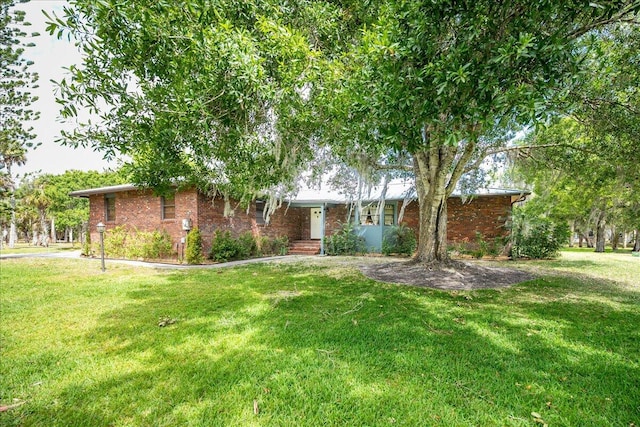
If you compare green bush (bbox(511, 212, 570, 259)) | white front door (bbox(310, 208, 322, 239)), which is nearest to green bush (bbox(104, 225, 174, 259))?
white front door (bbox(310, 208, 322, 239))

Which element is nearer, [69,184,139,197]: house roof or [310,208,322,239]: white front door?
[69,184,139,197]: house roof

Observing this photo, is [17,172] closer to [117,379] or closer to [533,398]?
[117,379]

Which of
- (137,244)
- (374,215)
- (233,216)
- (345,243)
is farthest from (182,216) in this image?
(374,215)

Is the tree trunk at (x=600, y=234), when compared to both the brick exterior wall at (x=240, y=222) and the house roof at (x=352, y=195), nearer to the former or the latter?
the house roof at (x=352, y=195)

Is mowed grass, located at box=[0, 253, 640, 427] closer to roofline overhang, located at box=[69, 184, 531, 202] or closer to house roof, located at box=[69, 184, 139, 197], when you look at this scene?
house roof, located at box=[69, 184, 139, 197]

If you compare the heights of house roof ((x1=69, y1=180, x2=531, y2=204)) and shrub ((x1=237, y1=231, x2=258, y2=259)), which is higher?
house roof ((x1=69, y1=180, x2=531, y2=204))

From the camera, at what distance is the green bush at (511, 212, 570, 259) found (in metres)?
12.2

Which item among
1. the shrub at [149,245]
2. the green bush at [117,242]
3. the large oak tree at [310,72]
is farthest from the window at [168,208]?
the large oak tree at [310,72]

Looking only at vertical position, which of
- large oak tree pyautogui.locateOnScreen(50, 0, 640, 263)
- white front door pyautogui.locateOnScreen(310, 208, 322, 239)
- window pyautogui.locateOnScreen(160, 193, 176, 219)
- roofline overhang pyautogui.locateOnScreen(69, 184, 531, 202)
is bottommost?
white front door pyautogui.locateOnScreen(310, 208, 322, 239)

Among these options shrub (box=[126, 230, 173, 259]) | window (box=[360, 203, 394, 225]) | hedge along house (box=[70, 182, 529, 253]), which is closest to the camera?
hedge along house (box=[70, 182, 529, 253])

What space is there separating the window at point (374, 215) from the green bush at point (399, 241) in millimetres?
891

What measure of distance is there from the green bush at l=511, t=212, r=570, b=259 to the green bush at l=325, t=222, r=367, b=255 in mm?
6283

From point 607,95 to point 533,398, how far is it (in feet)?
22.8

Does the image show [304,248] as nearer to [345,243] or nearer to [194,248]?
[345,243]
